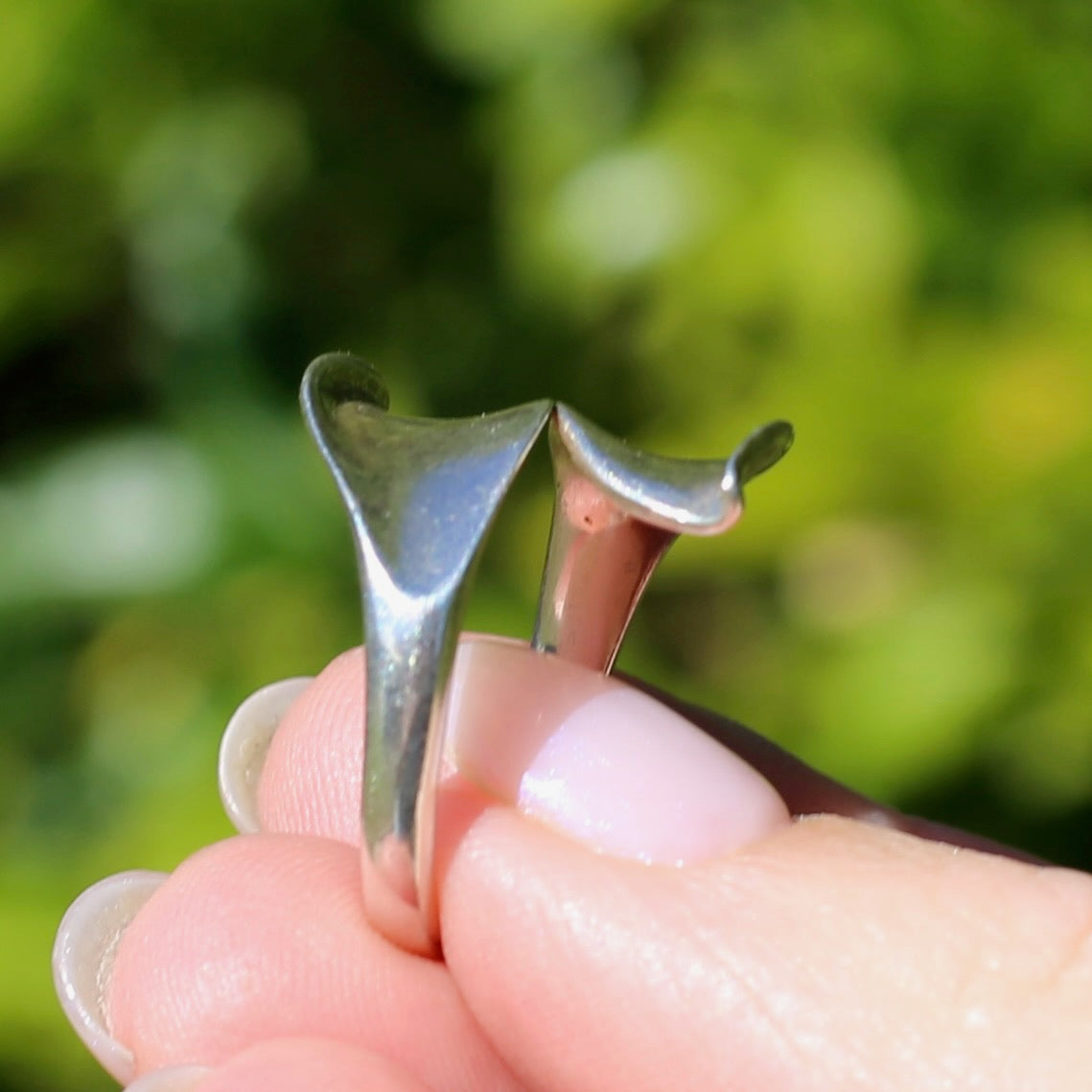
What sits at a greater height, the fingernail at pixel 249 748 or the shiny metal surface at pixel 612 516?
the shiny metal surface at pixel 612 516

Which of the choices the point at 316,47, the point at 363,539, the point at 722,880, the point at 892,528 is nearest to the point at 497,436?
the point at 363,539

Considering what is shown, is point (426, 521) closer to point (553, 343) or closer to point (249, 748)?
point (249, 748)

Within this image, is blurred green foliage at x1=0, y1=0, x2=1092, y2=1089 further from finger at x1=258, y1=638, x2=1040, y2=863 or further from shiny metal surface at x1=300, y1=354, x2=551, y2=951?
shiny metal surface at x1=300, y1=354, x2=551, y2=951

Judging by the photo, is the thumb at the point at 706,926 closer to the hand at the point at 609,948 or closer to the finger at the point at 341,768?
the hand at the point at 609,948

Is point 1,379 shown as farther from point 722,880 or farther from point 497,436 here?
point 722,880

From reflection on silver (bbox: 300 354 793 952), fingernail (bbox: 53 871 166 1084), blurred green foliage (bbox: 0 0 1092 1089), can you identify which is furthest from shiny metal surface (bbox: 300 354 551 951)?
blurred green foliage (bbox: 0 0 1092 1089)

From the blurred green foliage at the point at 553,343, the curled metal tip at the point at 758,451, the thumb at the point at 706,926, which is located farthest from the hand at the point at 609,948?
the blurred green foliage at the point at 553,343

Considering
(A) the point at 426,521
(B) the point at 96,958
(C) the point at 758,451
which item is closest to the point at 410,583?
(A) the point at 426,521
